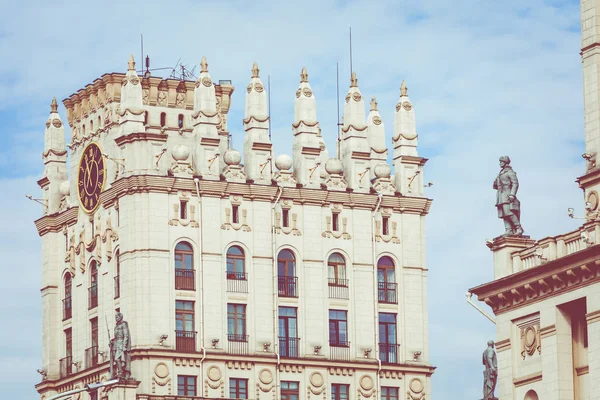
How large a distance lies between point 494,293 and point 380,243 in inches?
1721

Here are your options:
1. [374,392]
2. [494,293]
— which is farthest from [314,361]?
[494,293]

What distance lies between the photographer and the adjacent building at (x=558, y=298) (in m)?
91.9

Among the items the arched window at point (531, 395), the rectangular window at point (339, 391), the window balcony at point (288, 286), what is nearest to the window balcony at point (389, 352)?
the rectangular window at point (339, 391)

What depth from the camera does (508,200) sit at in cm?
9781

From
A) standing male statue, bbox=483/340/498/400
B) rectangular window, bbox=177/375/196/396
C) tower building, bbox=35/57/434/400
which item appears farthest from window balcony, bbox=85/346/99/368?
standing male statue, bbox=483/340/498/400

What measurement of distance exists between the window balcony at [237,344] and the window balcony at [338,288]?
646 cm

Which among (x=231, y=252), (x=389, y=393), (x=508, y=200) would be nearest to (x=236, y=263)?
(x=231, y=252)

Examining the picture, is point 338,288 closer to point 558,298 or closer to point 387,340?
point 387,340

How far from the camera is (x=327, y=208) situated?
139750mm

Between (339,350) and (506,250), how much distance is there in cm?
4228

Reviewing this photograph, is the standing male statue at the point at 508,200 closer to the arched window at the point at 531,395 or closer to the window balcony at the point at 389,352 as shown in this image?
the arched window at the point at 531,395

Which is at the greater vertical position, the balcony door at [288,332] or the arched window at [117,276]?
the arched window at [117,276]

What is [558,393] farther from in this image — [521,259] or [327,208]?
[327,208]

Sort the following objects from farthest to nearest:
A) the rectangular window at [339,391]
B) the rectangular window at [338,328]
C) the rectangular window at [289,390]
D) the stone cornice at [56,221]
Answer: the stone cornice at [56,221], the rectangular window at [338,328], the rectangular window at [339,391], the rectangular window at [289,390]
